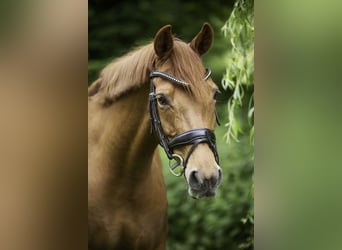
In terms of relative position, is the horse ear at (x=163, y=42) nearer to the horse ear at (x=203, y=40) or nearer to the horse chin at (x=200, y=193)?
the horse ear at (x=203, y=40)

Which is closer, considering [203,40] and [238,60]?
[203,40]

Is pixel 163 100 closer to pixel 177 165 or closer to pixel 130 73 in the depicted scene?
pixel 130 73

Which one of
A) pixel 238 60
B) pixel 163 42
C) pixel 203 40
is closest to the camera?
pixel 163 42

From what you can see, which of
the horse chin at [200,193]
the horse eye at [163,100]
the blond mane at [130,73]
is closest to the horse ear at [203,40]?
the blond mane at [130,73]

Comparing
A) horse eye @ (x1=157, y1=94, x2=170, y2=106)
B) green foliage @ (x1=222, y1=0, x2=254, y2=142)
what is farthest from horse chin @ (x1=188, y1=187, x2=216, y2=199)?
horse eye @ (x1=157, y1=94, x2=170, y2=106)

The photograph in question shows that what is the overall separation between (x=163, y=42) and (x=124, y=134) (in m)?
0.47

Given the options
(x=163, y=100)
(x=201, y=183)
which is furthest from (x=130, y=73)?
(x=201, y=183)

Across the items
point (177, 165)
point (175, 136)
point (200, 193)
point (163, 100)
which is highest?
point (163, 100)

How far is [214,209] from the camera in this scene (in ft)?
8.46

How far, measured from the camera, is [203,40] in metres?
2.47

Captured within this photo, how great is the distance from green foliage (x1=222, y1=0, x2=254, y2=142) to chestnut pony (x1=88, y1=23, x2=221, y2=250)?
0.13 m
